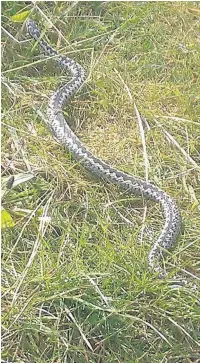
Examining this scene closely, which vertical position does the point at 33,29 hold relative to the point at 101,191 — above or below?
above

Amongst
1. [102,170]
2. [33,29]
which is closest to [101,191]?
[102,170]

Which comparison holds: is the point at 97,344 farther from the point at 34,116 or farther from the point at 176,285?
the point at 34,116

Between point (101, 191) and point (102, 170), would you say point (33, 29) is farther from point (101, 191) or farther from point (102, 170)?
point (101, 191)

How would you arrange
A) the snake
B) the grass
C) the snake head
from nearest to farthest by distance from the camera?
1. the grass
2. the snake
3. the snake head

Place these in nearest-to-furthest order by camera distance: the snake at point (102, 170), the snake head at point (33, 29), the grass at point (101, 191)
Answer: the grass at point (101, 191) < the snake at point (102, 170) < the snake head at point (33, 29)

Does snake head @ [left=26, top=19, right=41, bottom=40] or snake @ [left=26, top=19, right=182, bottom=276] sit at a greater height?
snake head @ [left=26, top=19, right=41, bottom=40]
